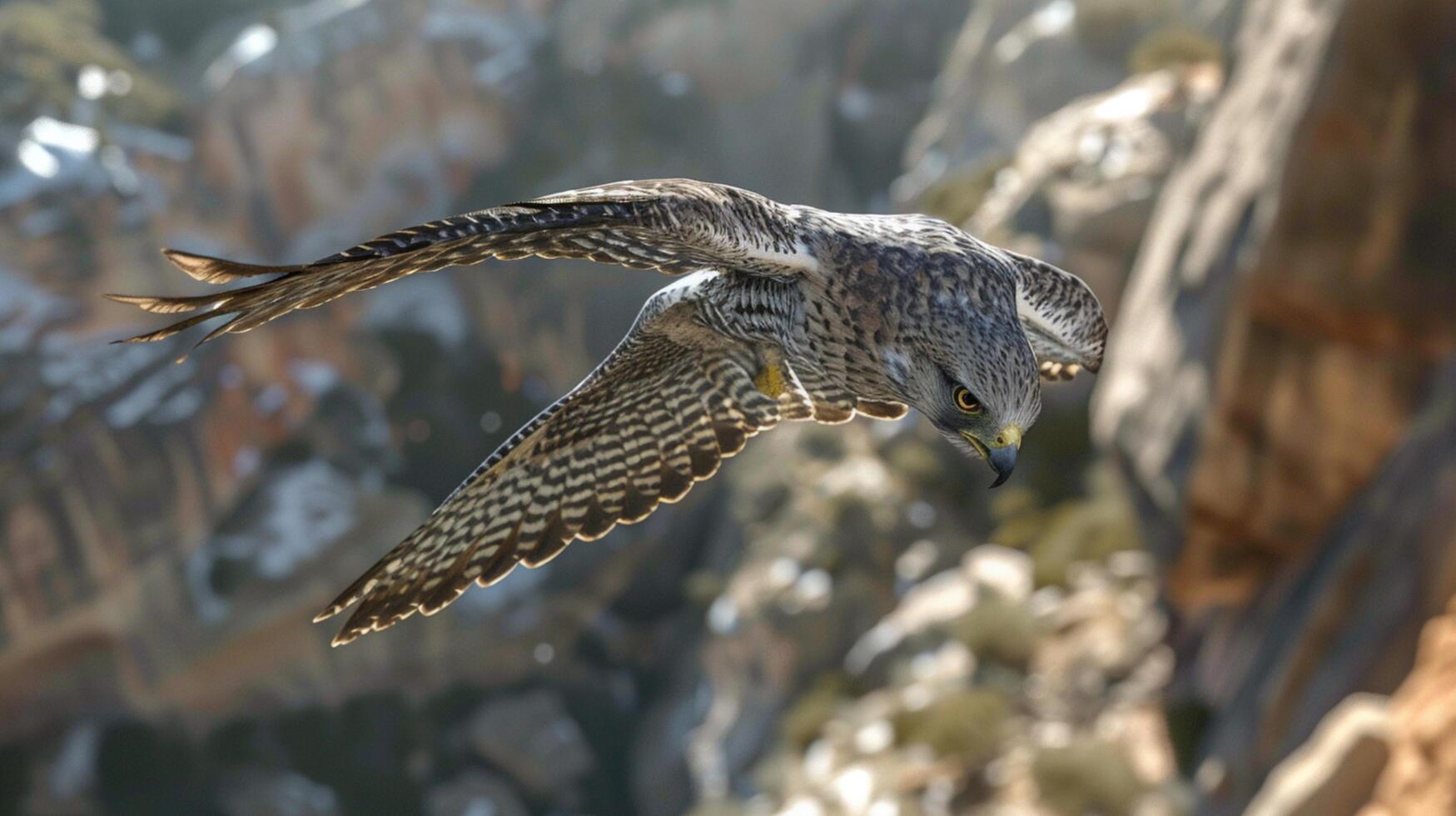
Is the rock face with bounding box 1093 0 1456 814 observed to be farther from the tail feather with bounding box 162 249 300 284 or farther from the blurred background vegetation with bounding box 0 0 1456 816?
the tail feather with bounding box 162 249 300 284

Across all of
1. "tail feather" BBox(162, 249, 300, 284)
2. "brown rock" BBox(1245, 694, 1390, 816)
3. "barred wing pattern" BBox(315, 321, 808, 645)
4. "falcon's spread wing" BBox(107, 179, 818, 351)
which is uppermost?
"tail feather" BBox(162, 249, 300, 284)

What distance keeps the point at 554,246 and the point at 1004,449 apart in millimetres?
863

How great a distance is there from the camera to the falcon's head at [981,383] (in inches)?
89.3

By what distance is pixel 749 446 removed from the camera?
16047mm

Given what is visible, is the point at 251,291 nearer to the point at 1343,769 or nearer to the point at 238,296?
the point at 238,296

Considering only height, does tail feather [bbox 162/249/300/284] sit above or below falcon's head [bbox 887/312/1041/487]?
above

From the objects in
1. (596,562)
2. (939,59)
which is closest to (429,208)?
(596,562)

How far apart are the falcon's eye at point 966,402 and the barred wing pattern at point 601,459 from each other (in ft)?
2.94

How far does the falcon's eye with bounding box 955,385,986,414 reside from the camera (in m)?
2.29

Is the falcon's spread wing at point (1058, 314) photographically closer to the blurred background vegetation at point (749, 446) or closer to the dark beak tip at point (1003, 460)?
the dark beak tip at point (1003, 460)

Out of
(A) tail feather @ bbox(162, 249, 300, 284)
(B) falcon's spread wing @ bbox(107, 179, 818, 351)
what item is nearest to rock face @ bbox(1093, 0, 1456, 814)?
(B) falcon's spread wing @ bbox(107, 179, 818, 351)

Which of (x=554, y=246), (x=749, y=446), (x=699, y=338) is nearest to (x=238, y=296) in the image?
(x=554, y=246)

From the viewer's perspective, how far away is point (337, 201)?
17.5 metres

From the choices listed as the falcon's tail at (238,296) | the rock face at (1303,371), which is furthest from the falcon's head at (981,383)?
the rock face at (1303,371)
